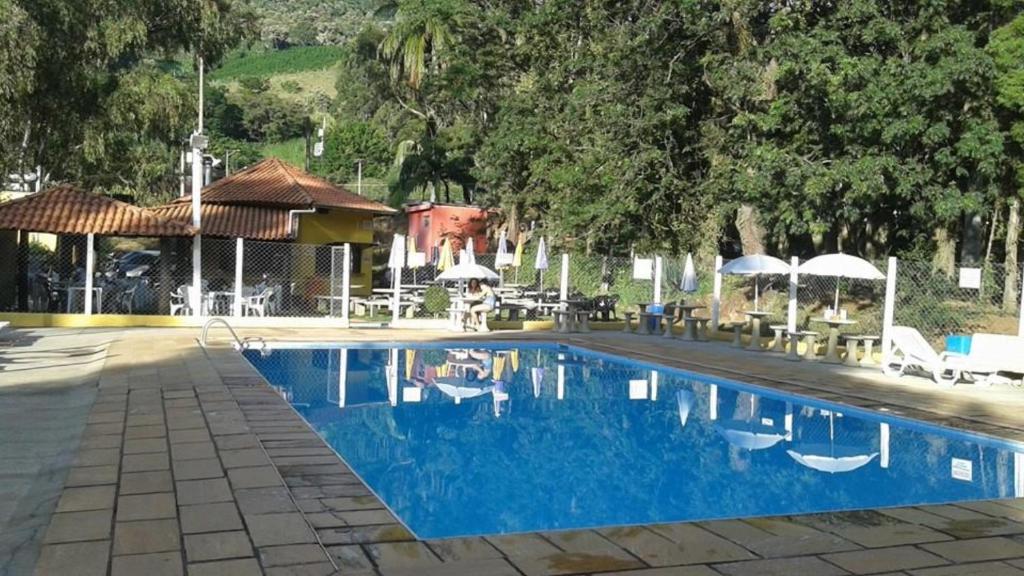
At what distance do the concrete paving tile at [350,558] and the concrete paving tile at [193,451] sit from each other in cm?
229

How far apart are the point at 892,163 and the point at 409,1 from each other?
21.5 metres

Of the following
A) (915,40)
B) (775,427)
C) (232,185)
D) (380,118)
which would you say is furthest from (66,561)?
(380,118)

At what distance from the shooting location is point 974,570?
4.43m

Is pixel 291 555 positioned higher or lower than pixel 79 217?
lower

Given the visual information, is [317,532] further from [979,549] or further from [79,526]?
[979,549]

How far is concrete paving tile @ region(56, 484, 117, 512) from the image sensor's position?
5.04 m

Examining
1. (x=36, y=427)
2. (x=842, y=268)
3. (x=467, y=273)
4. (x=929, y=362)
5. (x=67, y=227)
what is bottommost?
(x=36, y=427)

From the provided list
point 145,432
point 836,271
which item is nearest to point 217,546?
point 145,432

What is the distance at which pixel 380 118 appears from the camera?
51.7 meters

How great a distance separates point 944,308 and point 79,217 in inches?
676

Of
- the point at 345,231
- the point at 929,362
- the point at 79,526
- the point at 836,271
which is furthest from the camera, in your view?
the point at 345,231

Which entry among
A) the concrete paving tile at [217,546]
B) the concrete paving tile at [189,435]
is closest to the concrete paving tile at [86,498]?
the concrete paving tile at [217,546]

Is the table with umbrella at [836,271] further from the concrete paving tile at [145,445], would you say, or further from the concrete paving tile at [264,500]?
the concrete paving tile at [264,500]

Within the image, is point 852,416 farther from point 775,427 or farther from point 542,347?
point 542,347
